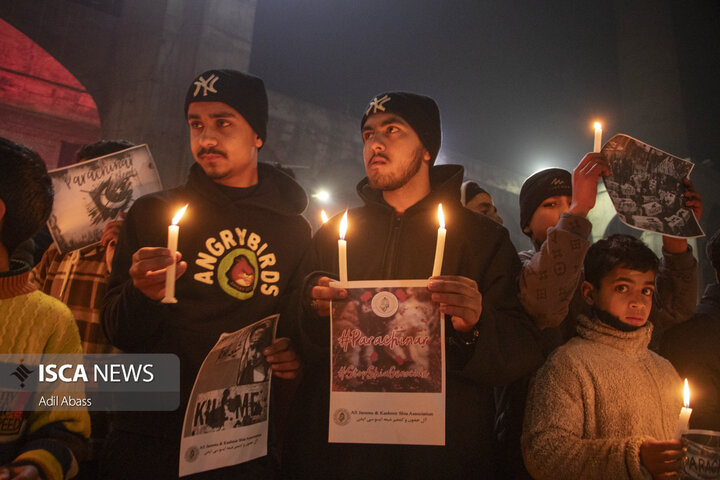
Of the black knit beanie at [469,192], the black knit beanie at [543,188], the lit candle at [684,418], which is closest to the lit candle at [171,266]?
the lit candle at [684,418]

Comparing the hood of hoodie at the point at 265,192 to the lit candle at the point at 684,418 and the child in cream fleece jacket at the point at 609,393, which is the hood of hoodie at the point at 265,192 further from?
the lit candle at the point at 684,418

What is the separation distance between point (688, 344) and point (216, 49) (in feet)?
21.8

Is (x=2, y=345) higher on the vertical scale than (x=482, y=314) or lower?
lower

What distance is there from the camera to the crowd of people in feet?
5.13

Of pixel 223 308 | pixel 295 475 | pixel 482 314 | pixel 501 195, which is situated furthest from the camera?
pixel 501 195

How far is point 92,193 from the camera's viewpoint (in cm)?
253

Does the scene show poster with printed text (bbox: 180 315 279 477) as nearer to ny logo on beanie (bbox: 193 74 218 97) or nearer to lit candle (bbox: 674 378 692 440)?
ny logo on beanie (bbox: 193 74 218 97)

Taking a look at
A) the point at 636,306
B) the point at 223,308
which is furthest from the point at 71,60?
the point at 636,306

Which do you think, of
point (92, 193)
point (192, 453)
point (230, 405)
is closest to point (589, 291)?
point (230, 405)

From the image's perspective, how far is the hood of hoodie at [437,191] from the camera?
2033mm

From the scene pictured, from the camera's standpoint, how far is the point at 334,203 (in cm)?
1369

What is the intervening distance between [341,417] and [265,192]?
1297 millimetres

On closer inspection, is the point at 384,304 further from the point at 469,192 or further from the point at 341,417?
the point at 469,192

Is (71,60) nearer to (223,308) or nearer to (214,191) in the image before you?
(214,191)
